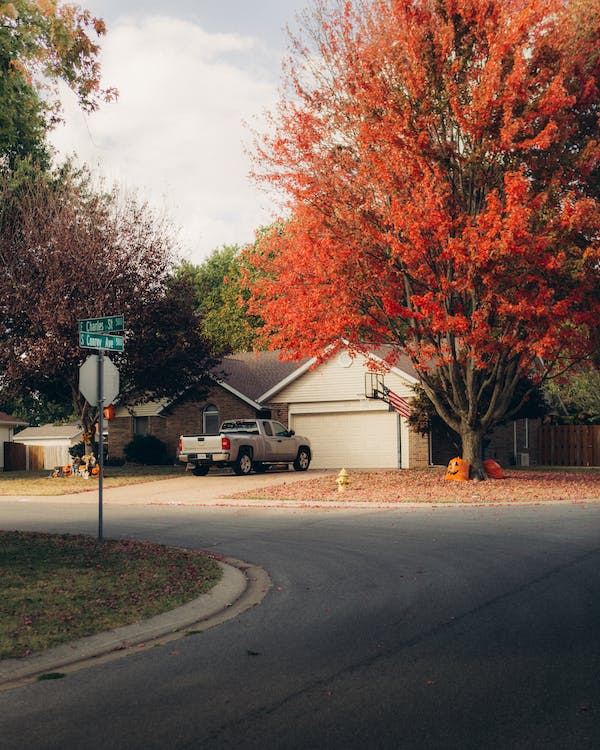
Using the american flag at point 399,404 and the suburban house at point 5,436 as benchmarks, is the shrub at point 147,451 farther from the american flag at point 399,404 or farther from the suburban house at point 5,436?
the american flag at point 399,404

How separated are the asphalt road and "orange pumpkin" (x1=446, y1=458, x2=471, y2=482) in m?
13.5

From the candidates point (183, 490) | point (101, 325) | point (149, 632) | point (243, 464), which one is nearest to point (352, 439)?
point (243, 464)

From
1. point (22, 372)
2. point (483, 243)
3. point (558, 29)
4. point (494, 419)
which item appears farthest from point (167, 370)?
point (558, 29)

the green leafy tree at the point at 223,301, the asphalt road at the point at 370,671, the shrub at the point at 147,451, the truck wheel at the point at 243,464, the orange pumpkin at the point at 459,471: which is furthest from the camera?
the green leafy tree at the point at 223,301

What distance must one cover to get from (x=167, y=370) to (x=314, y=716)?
29429 mm

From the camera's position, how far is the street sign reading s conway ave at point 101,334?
13.0 m

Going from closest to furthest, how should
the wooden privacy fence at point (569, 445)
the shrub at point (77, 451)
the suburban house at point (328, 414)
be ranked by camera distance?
the suburban house at point (328, 414), the shrub at point (77, 451), the wooden privacy fence at point (569, 445)

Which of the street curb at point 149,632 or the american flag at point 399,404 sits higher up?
the american flag at point 399,404

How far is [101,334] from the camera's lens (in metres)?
13.2

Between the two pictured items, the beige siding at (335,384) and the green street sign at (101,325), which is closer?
the green street sign at (101,325)

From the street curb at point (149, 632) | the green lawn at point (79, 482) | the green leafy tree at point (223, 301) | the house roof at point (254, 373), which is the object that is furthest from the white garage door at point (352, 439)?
the street curb at point (149, 632)

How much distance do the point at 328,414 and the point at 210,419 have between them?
597 centimetres

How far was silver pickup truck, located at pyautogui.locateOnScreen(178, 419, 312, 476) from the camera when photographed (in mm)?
30375

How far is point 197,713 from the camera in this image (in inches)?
204
